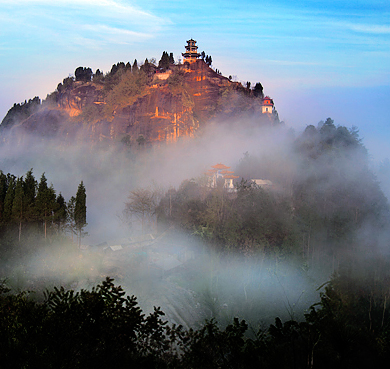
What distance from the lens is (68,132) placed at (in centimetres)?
7569

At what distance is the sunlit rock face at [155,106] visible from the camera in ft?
212

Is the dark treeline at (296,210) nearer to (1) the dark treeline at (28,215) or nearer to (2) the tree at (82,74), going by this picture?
(1) the dark treeline at (28,215)

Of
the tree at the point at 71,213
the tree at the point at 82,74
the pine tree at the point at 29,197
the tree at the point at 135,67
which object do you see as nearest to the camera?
the pine tree at the point at 29,197

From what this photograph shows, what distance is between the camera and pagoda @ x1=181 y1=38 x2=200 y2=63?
69500mm

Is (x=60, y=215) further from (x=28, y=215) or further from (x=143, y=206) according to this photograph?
(x=143, y=206)

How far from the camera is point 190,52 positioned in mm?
69375

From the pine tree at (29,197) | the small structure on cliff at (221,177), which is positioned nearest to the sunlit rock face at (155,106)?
the small structure on cliff at (221,177)

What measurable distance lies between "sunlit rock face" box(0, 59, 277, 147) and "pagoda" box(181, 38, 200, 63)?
1092 millimetres

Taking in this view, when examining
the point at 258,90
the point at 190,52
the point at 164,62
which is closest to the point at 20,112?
the point at 164,62

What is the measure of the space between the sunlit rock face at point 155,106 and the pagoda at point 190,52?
1092 millimetres

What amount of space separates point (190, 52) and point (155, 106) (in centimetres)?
1432

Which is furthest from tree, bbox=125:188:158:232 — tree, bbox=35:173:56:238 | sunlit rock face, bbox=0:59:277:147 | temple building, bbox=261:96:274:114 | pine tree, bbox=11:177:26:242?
temple building, bbox=261:96:274:114

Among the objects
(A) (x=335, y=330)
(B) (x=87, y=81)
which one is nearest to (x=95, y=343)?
(A) (x=335, y=330)

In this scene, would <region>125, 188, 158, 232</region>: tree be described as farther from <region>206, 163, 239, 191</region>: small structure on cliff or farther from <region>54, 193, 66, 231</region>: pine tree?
<region>54, 193, 66, 231</region>: pine tree
